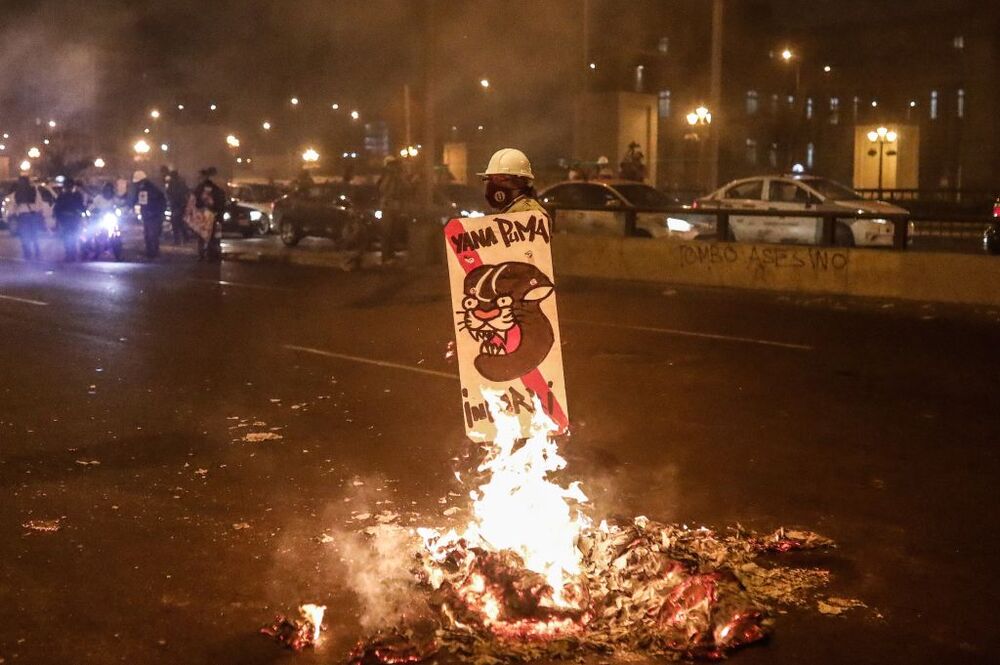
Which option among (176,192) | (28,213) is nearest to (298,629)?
(28,213)

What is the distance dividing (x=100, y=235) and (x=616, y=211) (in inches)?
370

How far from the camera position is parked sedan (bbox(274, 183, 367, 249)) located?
2355 cm

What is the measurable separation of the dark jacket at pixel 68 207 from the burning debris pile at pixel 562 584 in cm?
1640

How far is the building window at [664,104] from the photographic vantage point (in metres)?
61.7

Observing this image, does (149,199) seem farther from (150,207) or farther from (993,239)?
(993,239)

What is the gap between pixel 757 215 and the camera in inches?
625

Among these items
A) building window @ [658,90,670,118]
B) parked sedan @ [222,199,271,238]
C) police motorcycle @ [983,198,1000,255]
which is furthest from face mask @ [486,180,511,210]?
building window @ [658,90,670,118]

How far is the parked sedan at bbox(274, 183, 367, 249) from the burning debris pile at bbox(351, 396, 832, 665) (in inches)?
735

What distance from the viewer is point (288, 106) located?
5147 cm

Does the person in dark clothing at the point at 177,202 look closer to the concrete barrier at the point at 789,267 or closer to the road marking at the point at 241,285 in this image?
the road marking at the point at 241,285

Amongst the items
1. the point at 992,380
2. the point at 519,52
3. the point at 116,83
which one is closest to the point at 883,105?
the point at 519,52

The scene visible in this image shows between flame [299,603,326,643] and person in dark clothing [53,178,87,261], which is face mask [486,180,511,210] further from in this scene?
person in dark clothing [53,178,87,261]

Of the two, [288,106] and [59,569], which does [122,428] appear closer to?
[59,569]

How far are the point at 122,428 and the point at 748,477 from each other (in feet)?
12.8
